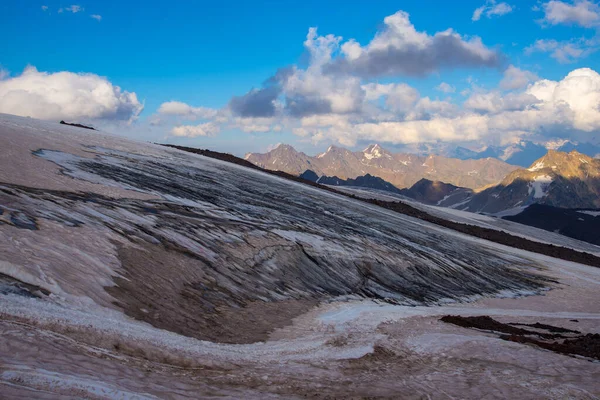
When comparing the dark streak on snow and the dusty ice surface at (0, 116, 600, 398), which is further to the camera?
the dark streak on snow

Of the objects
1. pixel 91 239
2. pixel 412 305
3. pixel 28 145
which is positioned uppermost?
pixel 28 145

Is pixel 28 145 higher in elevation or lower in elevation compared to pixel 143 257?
higher

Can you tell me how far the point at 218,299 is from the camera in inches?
766

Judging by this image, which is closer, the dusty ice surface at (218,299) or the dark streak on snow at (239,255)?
the dusty ice surface at (218,299)

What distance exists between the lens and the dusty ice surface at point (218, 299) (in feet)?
37.0

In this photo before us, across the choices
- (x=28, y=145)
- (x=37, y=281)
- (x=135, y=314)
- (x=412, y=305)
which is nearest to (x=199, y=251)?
(x=135, y=314)

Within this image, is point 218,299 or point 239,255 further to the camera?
point 239,255

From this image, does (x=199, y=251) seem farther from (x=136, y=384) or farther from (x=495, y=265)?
(x=495, y=265)

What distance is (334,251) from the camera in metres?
30.7

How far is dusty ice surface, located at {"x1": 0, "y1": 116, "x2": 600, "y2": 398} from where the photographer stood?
11289 mm

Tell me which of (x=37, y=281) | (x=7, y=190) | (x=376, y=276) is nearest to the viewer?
(x=37, y=281)

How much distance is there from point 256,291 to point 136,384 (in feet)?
39.4

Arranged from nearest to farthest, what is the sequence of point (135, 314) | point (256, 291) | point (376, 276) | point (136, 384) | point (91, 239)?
1. point (136, 384)
2. point (135, 314)
3. point (91, 239)
4. point (256, 291)
5. point (376, 276)

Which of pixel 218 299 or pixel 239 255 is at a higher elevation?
pixel 239 255
